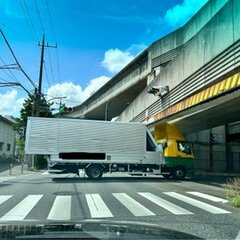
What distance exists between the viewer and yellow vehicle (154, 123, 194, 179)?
27969mm

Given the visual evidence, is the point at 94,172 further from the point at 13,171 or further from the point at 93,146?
the point at 13,171

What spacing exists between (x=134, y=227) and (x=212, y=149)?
117ft

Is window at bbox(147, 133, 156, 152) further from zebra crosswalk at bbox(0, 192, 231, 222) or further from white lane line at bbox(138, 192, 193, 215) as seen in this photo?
white lane line at bbox(138, 192, 193, 215)

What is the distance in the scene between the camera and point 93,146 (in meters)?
26.2

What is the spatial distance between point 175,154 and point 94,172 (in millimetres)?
5661

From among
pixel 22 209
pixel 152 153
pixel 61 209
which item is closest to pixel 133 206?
pixel 61 209

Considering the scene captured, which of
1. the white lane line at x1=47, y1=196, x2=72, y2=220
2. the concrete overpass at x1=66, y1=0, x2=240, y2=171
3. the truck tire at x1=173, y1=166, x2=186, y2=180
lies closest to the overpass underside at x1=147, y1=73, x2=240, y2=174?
the concrete overpass at x1=66, y1=0, x2=240, y2=171

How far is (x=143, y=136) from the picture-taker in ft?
89.9

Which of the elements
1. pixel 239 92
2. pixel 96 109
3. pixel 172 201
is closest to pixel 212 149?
pixel 239 92

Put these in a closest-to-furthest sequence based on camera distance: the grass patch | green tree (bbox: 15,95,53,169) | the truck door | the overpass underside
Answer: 1. the grass patch
2. the overpass underside
3. the truck door
4. green tree (bbox: 15,95,53,169)

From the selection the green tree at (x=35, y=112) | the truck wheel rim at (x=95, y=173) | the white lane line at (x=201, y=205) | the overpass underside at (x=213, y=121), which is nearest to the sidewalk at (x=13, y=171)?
the green tree at (x=35, y=112)

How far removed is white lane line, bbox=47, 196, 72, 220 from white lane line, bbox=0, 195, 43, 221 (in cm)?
64

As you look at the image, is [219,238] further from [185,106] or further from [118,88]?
[118,88]

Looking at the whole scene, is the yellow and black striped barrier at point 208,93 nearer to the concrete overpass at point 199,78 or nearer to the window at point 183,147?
the concrete overpass at point 199,78
